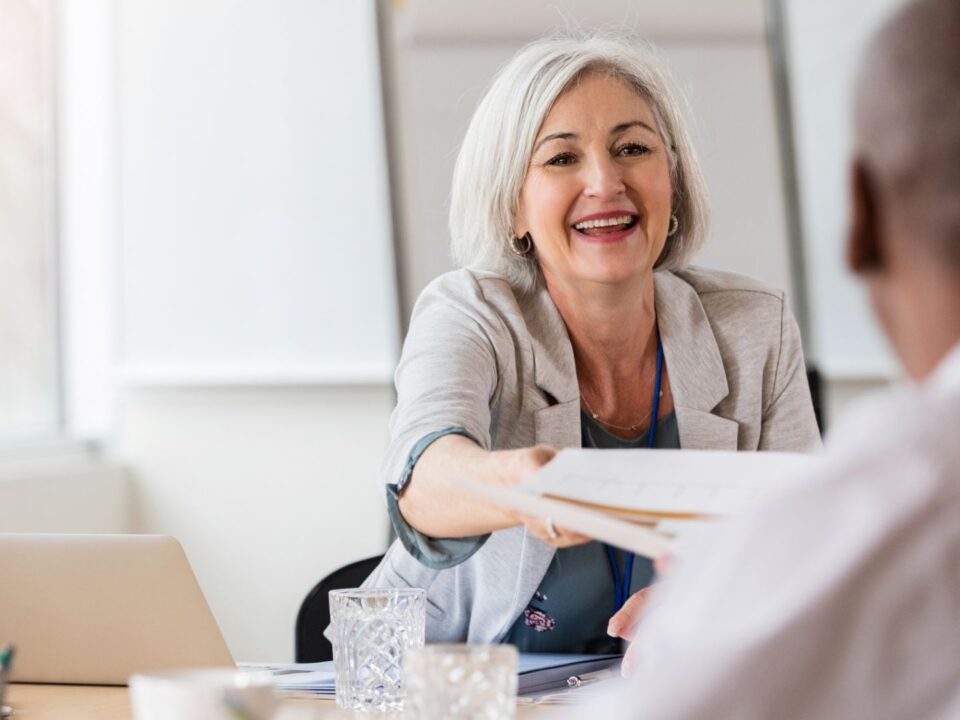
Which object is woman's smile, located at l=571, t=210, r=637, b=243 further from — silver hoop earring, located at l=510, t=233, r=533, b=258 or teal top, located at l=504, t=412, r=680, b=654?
teal top, located at l=504, t=412, r=680, b=654

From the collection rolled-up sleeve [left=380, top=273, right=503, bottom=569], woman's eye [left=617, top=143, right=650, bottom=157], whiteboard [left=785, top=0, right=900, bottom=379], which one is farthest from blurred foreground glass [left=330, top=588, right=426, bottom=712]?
whiteboard [left=785, top=0, right=900, bottom=379]

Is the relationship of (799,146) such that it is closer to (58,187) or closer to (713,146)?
(713,146)

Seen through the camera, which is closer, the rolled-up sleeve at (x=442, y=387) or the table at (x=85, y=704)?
the table at (x=85, y=704)

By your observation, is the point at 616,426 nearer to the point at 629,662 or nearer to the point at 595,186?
the point at 595,186

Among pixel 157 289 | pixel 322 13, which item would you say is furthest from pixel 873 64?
pixel 157 289

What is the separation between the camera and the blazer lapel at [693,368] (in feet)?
6.20

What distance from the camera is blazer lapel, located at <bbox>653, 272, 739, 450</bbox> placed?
1889 mm

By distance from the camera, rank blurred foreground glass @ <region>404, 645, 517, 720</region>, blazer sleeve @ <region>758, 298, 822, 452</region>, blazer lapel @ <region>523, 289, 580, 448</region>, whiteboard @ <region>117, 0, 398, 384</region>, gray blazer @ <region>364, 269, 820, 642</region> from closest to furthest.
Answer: blurred foreground glass @ <region>404, 645, 517, 720</region> < gray blazer @ <region>364, 269, 820, 642</region> < blazer lapel @ <region>523, 289, 580, 448</region> < blazer sleeve @ <region>758, 298, 822, 452</region> < whiteboard @ <region>117, 0, 398, 384</region>

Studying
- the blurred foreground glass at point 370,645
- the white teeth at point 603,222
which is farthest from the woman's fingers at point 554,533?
the white teeth at point 603,222

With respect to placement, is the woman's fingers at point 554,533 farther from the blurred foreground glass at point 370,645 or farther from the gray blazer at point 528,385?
the gray blazer at point 528,385

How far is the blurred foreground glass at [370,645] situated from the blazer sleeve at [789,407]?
0.85m

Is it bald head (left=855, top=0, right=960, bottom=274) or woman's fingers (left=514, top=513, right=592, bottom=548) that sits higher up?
bald head (left=855, top=0, right=960, bottom=274)

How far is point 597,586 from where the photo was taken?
1773 millimetres

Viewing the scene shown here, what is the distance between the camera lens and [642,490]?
1041 millimetres
